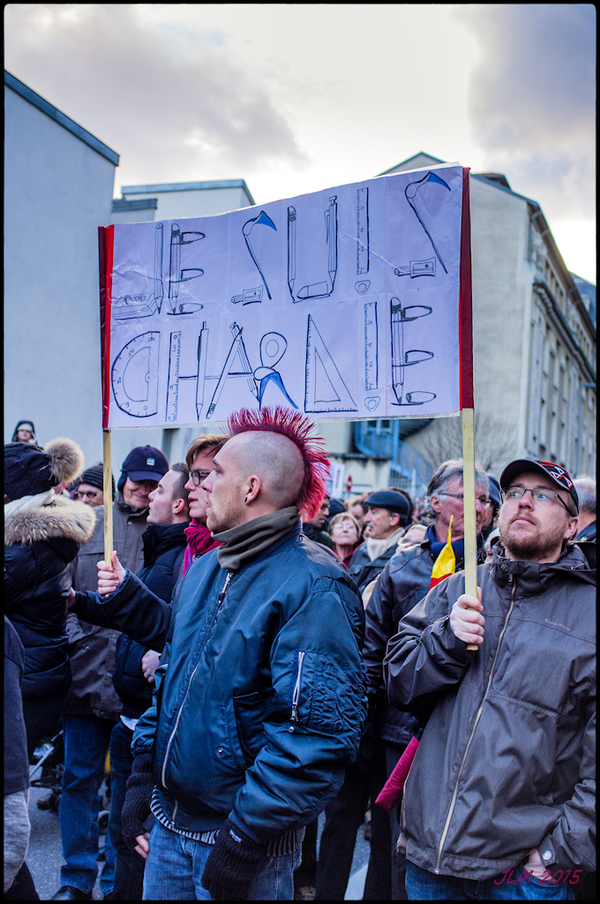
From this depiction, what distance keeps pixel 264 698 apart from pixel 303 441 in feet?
2.95

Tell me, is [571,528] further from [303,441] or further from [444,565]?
[303,441]

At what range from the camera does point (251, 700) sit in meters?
2.20

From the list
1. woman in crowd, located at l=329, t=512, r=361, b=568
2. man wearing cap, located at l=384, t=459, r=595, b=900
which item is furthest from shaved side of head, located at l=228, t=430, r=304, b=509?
woman in crowd, located at l=329, t=512, r=361, b=568

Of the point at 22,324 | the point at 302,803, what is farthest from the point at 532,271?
the point at 302,803

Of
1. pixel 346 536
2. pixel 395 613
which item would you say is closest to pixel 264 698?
pixel 395 613

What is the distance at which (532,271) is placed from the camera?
26297 mm

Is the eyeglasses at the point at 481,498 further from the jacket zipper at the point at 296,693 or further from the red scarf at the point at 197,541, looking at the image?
the jacket zipper at the point at 296,693

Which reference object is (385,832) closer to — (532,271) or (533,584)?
(533,584)

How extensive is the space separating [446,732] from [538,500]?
0.87 meters

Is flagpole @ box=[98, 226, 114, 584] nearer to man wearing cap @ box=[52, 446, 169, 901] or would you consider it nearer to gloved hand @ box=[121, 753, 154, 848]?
man wearing cap @ box=[52, 446, 169, 901]

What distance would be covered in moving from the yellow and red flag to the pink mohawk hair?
0.84m

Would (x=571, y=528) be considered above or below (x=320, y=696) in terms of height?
above

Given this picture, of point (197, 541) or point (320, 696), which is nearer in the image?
point (320, 696)

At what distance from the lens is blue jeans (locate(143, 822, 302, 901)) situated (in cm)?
223
